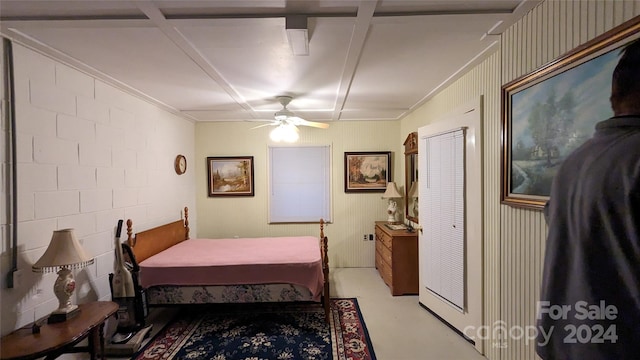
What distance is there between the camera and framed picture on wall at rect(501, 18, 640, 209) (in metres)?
1.13

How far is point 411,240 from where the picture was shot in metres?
3.42

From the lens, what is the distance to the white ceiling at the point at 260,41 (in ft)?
4.90

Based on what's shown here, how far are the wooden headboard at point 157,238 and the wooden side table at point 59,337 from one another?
0.79 m

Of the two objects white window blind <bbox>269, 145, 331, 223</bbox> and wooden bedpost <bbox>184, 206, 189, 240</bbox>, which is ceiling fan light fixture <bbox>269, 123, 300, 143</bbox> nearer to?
white window blind <bbox>269, 145, 331, 223</bbox>

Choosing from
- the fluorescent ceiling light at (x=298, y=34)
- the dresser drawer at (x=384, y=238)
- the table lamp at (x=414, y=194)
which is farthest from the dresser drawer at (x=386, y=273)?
the fluorescent ceiling light at (x=298, y=34)

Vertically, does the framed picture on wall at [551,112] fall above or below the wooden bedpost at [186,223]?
above

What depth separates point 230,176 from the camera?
14.7 feet

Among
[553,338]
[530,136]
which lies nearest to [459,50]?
[530,136]

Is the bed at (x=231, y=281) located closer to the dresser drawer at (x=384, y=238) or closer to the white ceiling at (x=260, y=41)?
the dresser drawer at (x=384, y=238)

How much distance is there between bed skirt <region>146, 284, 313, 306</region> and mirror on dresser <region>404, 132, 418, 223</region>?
2147 mm

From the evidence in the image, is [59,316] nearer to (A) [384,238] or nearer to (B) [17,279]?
(B) [17,279]

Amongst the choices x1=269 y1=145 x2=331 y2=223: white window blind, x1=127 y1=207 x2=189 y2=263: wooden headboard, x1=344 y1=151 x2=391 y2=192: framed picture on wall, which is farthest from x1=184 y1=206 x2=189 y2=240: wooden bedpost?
x1=344 y1=151 x2=391 y2=192: framed picture on wall

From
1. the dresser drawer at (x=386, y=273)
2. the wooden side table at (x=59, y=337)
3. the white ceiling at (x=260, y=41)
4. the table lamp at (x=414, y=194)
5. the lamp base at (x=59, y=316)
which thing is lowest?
the dresser drawer at (x=386, y=273)

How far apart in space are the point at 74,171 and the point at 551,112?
Result: 3426 millimetres
